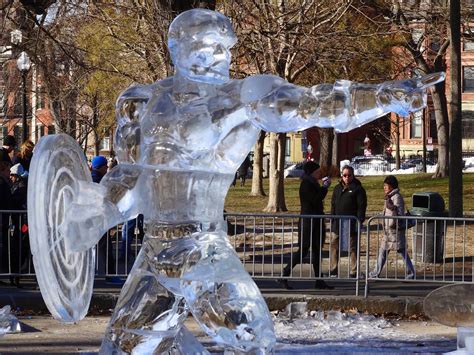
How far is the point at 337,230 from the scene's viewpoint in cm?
1299

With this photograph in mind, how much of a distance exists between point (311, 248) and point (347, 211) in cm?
83

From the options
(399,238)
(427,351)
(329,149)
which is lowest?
(427,351)

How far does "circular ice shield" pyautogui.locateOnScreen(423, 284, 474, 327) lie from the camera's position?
7.79m

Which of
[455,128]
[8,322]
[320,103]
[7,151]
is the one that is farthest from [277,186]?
[320,103]

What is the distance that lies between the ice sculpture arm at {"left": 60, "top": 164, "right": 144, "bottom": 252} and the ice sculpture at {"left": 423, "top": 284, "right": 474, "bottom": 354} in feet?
10.2

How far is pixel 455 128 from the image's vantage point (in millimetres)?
17969

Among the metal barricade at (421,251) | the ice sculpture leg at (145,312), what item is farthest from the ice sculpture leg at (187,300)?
the metal barricade at (421,251)

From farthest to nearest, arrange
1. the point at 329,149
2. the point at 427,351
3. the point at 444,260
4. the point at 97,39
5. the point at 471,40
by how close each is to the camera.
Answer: the point at 329,149
the point at 471,40
the point at 97,39
the point at 444,260
the point at 427,351

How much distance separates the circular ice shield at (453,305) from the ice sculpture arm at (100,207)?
10.2ft

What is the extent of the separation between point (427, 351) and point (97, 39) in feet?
54.4

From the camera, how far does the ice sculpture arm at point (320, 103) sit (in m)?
5.21

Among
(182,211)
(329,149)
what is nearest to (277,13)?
(182,211)

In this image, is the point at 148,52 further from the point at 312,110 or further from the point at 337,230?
the point at 312,110

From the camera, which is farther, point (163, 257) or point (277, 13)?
point (277, 13)
